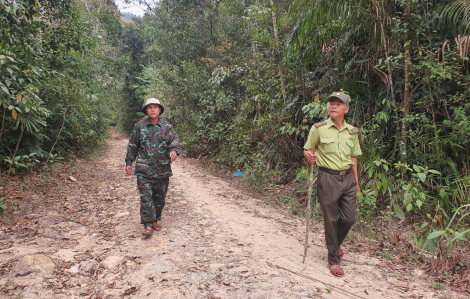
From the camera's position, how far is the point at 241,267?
3217mm

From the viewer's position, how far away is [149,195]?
Answer: 4102 mm

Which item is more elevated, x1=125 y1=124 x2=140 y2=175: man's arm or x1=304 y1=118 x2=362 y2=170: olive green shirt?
x1=304 y1=118 x2=362 y2=170: olive green shirt

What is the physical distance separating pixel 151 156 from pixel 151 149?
0.10m

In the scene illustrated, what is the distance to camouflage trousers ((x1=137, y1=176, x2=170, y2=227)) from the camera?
404cm

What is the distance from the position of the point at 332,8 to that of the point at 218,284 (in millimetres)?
5050

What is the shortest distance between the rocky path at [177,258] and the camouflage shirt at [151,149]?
0.93 metres

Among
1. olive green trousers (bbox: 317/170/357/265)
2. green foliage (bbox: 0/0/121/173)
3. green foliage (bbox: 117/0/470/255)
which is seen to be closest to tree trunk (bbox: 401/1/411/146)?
green foliage (bbox: 117/0/470/255)

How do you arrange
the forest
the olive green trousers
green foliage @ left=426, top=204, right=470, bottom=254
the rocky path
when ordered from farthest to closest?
the forest < the olive green trousers < green foliage @ left=426, top=204, right=470, bottom=254 < the rocky path

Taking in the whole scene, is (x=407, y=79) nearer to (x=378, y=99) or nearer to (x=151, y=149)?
(x=378, y=99)

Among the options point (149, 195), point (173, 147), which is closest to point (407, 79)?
point (173, 147)

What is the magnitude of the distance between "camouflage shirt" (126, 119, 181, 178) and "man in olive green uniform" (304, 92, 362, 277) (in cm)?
205

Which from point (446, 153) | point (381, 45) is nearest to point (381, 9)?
point (381, 45)

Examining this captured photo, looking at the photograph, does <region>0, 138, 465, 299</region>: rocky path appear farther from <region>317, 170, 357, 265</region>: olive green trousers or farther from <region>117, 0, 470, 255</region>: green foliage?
<region>117, 0, 470, 255</region>: green foliage

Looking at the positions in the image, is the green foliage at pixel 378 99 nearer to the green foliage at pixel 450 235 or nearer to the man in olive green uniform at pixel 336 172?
the green foliage at pixel 450 235
